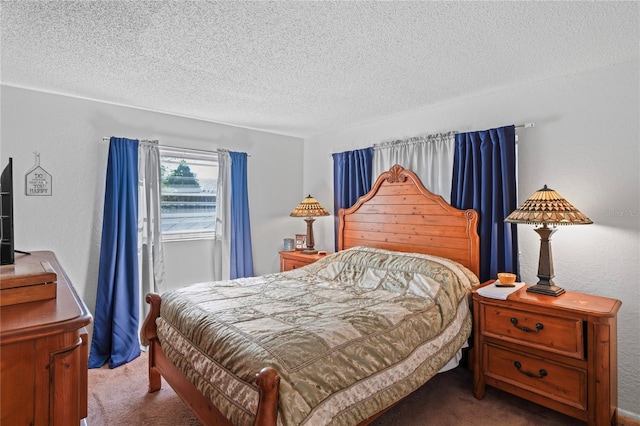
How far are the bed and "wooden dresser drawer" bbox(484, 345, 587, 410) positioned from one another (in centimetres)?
25

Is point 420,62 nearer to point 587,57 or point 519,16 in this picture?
point 519,16

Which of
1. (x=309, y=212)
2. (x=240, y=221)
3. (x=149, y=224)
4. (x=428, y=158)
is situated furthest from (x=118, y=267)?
(x=428, y=158)

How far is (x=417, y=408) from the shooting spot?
2.34m

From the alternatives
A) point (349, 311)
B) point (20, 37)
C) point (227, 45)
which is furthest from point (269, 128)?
point (349, 311)

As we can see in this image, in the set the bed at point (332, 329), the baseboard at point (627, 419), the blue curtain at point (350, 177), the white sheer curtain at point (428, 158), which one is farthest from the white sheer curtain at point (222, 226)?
the baseboard at point (627, 419)

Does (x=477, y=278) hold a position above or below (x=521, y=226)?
below

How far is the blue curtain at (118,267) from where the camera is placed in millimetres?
3055

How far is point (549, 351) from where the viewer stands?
2100 mm

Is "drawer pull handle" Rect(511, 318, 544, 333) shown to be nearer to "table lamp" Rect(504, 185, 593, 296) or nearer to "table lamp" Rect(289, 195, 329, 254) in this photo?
"table lamp" Rect(504, 185, 593, 296)

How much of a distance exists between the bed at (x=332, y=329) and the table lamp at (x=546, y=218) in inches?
19.8

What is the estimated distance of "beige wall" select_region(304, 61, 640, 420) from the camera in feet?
7.38

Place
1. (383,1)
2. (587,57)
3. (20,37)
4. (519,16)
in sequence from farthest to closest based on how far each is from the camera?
(587,57)
(20,37)
(519,16)
(383,1)

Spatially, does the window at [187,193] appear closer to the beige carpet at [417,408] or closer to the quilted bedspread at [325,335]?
the quilted bedspread at [325,335]

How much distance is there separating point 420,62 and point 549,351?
2014mm
